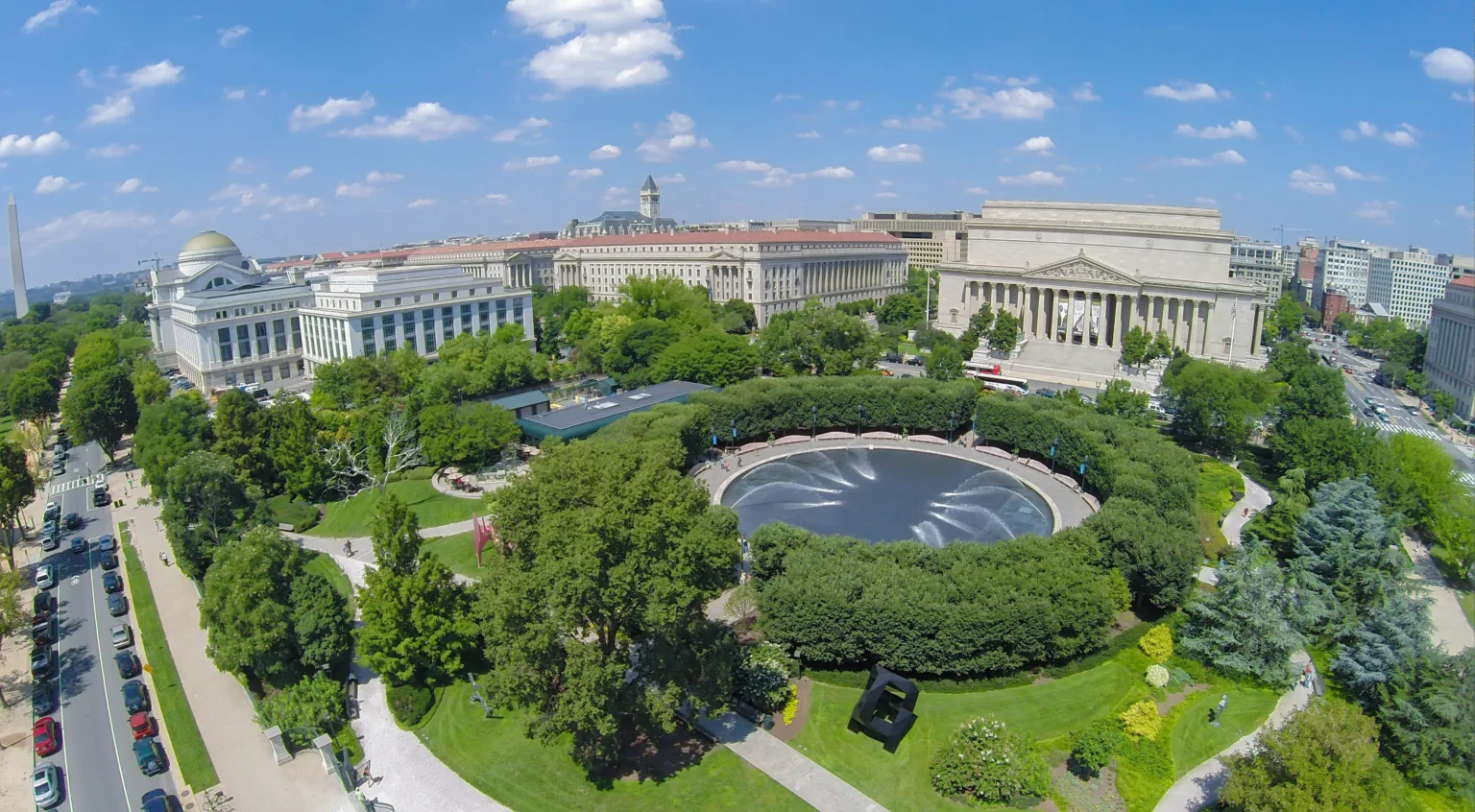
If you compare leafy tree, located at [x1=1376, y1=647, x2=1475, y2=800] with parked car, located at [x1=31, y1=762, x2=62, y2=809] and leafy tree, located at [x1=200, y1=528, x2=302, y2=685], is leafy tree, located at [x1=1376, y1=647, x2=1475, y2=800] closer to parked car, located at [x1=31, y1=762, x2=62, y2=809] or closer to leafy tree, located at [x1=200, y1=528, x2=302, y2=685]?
leafy tree, located at [x1=200, y1=528, x2=302, y2=685]

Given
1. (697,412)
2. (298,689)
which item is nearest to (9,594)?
(298,689)

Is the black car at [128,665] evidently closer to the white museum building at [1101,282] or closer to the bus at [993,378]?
the bus at [993,378]

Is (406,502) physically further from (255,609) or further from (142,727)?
(142,727)

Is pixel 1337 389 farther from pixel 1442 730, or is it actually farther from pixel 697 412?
pixel 697 412

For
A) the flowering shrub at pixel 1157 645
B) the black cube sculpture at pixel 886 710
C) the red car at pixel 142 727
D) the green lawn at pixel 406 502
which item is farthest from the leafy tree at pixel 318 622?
the flowering shrub at pixel 1157 645

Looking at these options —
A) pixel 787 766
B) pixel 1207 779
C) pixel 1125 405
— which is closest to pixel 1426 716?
pixel 1207 779

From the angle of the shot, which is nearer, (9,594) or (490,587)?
(490,587)
